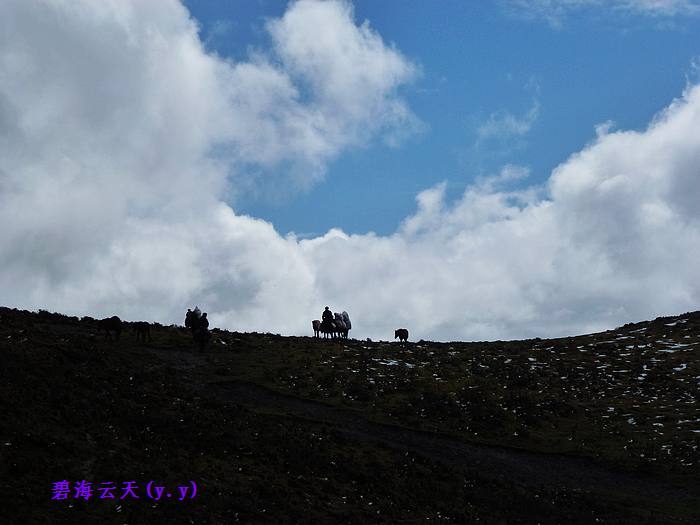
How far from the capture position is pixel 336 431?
32.3 metres

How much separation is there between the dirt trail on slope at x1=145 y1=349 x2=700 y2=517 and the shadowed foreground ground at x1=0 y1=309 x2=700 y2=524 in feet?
0.41

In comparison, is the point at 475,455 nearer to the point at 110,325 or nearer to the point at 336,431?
the point at 336,431

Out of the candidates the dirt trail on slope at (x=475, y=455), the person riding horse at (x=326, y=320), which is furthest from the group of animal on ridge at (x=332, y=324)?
the dirt trail on slope at (x=475, y=455)

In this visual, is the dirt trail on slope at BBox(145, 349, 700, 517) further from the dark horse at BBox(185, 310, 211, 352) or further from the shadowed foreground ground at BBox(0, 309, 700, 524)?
the dark horse at BBox(185, 310, 211, 352)

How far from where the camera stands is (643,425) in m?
37.8

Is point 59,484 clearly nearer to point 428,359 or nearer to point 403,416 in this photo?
point 403,416

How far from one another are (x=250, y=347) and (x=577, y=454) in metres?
24.6

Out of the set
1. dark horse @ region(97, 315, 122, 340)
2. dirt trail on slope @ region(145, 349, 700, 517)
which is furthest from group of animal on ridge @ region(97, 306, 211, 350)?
dirt trail on slope @ region(145, 349, 700, 517)

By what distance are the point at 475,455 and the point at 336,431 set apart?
7.16 metres

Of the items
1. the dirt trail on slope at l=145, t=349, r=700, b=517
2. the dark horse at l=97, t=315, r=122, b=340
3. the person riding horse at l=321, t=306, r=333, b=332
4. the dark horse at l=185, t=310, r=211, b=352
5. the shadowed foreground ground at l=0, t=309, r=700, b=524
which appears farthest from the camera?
the person riding horse at l=321, t=306, r=333, b=332

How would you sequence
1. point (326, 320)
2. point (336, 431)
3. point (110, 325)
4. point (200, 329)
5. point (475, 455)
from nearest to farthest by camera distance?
1. point (336, 431)
2. point (475, 455)
3. point (110, 325)
4. point (200, 329)
5. point (326, 320)

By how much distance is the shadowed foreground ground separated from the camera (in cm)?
2233

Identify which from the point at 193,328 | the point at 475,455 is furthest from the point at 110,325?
the point at 475,455

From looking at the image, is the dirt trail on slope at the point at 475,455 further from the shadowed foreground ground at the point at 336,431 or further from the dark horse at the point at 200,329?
the dark horse at the point at 200,329
